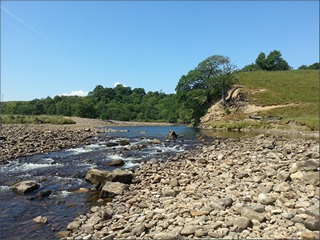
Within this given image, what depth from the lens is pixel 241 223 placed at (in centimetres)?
755

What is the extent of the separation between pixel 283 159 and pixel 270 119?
4289 cm

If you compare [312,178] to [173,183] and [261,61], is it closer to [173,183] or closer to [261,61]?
[173,183]

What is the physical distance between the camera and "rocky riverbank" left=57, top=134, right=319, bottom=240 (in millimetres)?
7461

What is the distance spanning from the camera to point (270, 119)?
54.8 m

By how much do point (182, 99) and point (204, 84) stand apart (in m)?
8.54

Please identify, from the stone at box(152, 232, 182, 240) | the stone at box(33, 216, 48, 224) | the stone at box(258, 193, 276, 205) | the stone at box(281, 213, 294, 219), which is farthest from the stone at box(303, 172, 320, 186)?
the stone at box(33, 216, 48, 224)

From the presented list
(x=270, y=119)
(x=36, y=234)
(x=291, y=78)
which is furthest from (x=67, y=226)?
(x=291, y=78)

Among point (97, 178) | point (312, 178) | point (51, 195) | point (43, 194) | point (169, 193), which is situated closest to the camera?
point (312, 178)

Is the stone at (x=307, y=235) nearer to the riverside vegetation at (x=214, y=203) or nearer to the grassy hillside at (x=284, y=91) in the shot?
the riverside vegetation at (x=214, y=203)

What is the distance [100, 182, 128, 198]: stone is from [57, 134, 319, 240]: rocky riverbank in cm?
33

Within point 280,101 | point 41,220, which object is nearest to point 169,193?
point 41,220

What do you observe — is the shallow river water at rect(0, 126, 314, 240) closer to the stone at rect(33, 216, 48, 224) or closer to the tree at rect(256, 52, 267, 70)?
the stone at rect(33, 216, 48, 224)

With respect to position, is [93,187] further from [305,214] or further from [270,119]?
[270,119]

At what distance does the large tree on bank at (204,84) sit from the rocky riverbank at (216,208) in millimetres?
63989
